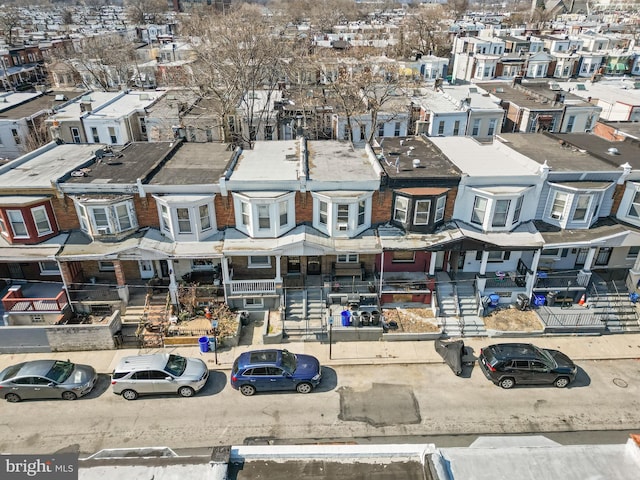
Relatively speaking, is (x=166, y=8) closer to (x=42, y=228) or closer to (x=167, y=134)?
(x=167, y=134)

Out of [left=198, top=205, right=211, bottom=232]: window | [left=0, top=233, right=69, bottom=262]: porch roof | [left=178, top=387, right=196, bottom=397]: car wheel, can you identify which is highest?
[left=198, top=205, right=211, bottom=232]: window

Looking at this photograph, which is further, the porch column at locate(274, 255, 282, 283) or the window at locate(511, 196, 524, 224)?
the window at locate(511, 196, 524, 224)

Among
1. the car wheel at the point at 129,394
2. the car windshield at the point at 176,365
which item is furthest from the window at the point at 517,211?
the car wheel at the point at 129,394

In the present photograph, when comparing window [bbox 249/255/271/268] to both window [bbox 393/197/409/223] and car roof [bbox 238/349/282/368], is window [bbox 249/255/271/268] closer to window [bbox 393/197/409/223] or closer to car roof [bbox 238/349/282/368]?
car roof [bbox 238/349/282/368]

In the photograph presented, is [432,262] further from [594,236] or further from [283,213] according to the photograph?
[594,236]

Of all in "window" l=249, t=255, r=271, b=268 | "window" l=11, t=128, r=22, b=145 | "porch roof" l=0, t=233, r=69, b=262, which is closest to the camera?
"porch roof" l=0, t=233, r=69, b=262

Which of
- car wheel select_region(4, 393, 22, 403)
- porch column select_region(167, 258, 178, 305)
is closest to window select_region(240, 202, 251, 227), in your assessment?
porch column select_region(167, 258, 178, 305)

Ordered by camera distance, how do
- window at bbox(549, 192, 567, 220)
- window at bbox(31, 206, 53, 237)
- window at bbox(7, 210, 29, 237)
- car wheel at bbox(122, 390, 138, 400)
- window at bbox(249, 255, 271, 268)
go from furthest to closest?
window at bbox(249, 255, 271, 268)
window at bbox(549, 192, 567, 220)
window at bbox(31, 206, 53, 237)
window at bbox(7, 210, 29, 237)
car wheel at bbox(122, 390, 138, 400)
